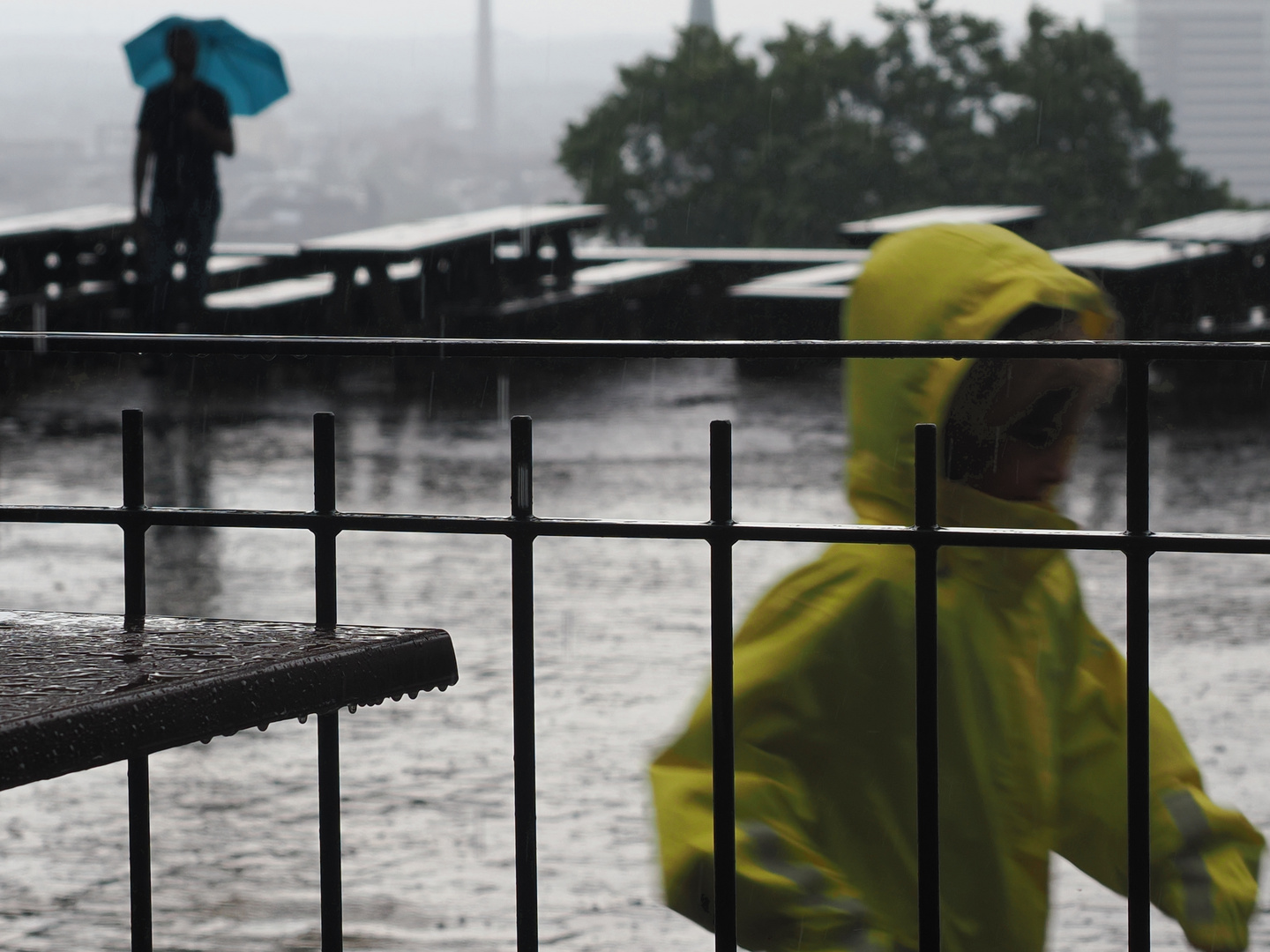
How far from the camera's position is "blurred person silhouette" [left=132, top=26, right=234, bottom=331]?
12492 mm

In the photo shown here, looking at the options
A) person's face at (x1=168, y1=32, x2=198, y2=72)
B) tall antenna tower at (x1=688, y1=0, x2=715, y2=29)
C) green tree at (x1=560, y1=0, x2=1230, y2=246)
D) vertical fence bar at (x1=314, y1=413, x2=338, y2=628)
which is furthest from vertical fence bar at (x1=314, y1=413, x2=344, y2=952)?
tall antenna tower at (x1=688, y1=0, x2=715, y2=29)

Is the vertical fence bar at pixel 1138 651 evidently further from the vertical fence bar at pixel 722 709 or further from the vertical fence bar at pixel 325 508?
the vertical fence bar at pixel 325 508

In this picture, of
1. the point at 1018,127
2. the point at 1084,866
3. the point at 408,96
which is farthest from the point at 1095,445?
the point at 408,96

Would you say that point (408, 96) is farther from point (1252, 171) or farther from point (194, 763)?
point (194, 763)

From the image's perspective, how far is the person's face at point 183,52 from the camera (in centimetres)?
1246

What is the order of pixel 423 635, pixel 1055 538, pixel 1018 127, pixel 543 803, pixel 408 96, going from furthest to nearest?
pixel 408 96 < pixel 1018 127 < pixel 543 803 < pixel 1055 538 < pixel 423 635

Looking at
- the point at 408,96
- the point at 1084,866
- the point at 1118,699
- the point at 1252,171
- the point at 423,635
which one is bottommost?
the point at 1084,866

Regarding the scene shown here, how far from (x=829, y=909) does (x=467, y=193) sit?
1695 inches

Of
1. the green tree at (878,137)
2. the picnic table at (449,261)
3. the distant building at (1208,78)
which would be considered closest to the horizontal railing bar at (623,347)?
the picnic table at (449,261)

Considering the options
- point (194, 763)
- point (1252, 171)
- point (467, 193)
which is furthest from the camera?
point (467, 193)

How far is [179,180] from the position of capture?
41.4 feet

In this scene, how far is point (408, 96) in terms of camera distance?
214ft

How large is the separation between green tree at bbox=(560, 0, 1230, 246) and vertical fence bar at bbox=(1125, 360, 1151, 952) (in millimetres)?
25454

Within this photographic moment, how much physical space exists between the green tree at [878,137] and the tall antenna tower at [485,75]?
23261 millimetres
